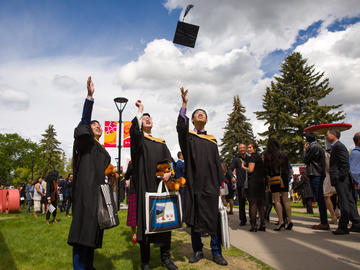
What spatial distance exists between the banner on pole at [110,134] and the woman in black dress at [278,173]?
1178cm

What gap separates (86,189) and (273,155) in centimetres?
468

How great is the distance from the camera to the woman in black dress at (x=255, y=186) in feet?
20.1

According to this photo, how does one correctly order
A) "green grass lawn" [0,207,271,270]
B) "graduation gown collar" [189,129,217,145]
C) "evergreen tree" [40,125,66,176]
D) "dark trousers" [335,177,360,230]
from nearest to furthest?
"green grass lawn" [0,207,271,270], "graduation gown collar" [189,129,217,145], "dark trousers" [335,177,360,230], "evergreen tree" [40,125,66,176]

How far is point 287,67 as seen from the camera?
39219mm

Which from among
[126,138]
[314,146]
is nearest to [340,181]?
[314,146]

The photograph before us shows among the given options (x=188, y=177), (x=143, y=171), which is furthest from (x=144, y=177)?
(x=188, y=177)

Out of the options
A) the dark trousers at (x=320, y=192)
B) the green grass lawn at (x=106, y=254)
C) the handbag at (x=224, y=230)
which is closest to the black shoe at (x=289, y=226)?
the dark trousers at (x=320, y=192)

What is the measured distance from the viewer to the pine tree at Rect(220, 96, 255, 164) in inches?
1843

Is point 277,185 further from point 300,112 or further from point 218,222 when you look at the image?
point 300,112

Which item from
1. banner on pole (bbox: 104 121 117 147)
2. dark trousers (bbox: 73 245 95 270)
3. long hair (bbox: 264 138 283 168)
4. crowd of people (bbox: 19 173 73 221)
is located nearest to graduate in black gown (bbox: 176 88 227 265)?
dark trousers (bbox: 73 245 95 270)

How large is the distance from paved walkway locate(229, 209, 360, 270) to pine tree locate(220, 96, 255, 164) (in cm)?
4137

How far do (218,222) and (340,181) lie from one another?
9.81 feet

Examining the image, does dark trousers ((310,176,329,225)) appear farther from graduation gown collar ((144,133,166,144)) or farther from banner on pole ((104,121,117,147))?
banner on pole ((104,121,117,147))

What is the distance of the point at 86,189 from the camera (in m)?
3.03
